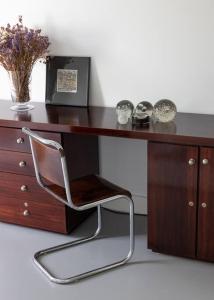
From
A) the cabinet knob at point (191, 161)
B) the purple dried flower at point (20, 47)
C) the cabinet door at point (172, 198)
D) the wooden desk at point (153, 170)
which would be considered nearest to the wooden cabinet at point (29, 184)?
the wooden desk at point (153, 170)

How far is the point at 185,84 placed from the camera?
242 centimetres

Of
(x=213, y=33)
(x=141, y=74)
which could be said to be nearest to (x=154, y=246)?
(x=141, y=74)

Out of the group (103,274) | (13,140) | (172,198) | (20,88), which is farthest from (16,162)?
(172,198)

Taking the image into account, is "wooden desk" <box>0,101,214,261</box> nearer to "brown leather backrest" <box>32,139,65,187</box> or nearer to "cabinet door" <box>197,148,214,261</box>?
"cabinet door" <box>197,148,214,261</box>

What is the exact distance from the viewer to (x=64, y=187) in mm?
2061

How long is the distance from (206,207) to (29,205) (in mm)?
1043

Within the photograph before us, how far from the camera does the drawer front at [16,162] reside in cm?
248

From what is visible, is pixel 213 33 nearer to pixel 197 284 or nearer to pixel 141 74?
pixel 141 74

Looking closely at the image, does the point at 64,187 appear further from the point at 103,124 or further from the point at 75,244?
the point at 75,244

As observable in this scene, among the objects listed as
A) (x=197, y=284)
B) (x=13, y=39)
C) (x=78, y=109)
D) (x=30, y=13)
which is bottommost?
(x=197, y=284)

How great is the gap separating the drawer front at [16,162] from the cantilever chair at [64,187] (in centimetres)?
16

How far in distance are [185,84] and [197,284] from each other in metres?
1.06

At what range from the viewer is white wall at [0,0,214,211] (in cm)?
234

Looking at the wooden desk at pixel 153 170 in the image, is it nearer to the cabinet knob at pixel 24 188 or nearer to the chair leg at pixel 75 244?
the cabinet knob at pixel 24 188
